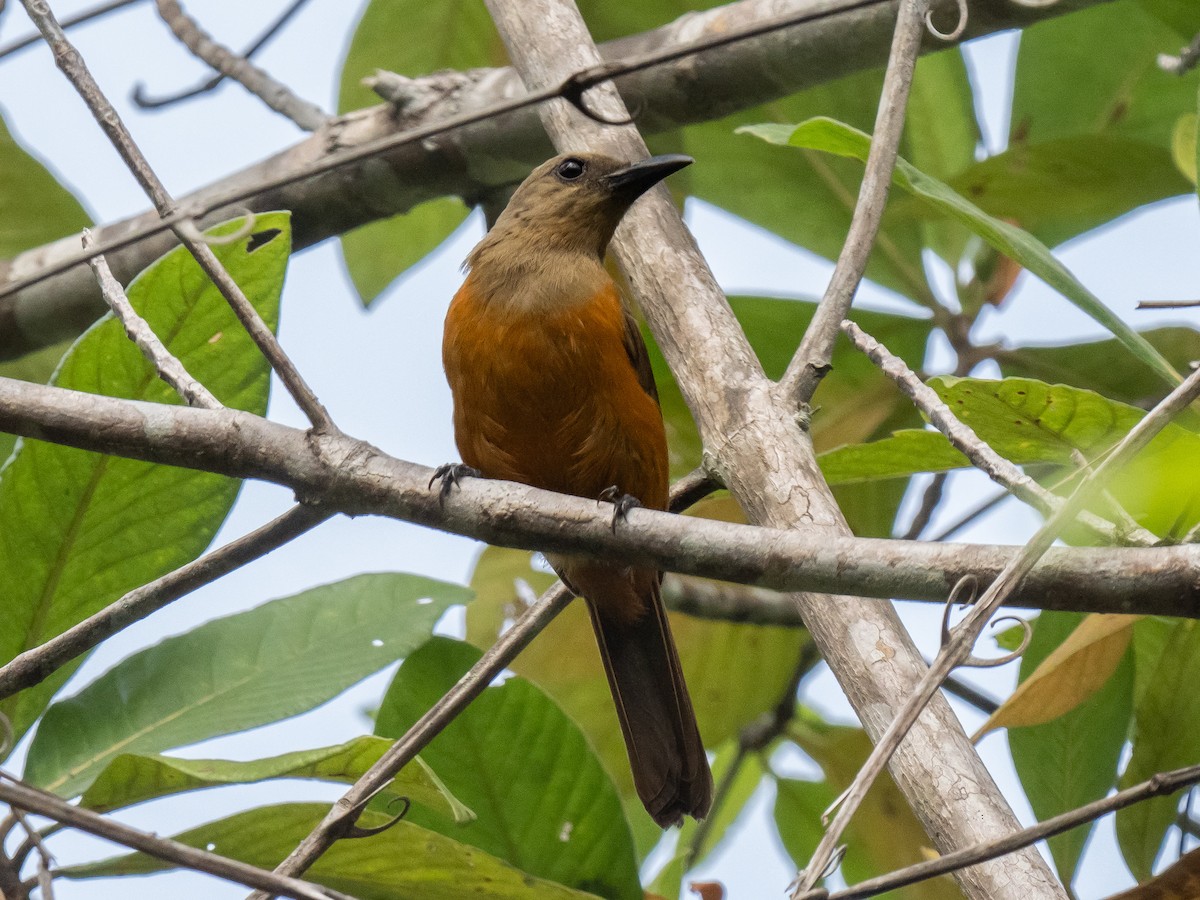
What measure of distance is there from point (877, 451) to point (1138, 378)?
1.60 meters

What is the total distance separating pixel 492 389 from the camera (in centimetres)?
350

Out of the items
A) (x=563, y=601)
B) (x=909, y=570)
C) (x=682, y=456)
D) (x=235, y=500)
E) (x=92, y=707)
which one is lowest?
(x=909, y=570)

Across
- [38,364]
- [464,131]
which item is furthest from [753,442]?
[38,364]

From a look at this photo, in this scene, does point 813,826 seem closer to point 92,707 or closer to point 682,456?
point 682,456

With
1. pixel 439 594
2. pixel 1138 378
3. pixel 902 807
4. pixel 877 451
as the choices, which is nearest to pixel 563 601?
pixel 439 594

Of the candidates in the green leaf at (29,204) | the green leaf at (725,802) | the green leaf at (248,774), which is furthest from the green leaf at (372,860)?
the green leaf at (29,204)

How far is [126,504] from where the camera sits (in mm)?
2848

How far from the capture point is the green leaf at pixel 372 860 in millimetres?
2553

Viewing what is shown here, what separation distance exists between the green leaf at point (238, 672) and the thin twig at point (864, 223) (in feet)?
3.03

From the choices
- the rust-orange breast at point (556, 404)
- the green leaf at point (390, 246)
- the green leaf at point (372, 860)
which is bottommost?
the green leaf at point (372, 860)

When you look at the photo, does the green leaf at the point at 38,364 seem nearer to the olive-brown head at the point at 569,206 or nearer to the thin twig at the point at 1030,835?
the olive-brown head at the point at 569,206

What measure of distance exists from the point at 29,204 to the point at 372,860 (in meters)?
2.89

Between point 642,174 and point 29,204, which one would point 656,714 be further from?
point 29,204

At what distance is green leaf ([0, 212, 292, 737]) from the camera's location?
2797mm
